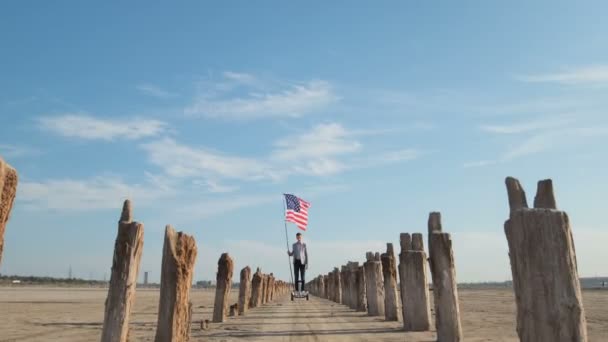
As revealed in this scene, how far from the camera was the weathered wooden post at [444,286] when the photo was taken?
8844 millimetres

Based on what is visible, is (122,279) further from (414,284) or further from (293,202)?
(293,202)

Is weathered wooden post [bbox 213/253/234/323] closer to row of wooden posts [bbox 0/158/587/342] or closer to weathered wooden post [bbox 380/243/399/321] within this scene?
weathered wooden post [bbox 380/243/399/321]

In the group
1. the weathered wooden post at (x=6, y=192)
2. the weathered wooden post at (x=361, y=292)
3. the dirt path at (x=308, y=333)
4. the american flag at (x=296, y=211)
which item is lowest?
the dirt path at (x=308, y=333)

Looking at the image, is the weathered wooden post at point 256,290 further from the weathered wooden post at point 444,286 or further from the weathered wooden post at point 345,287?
the weathered wooden post at point 444,286

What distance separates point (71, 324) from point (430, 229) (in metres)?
8.35

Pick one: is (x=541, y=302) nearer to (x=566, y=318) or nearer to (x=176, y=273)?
(x=566, y=318)

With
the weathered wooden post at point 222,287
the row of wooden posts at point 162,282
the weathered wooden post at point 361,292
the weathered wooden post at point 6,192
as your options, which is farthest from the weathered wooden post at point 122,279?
the weathered wooden post at point 361,292

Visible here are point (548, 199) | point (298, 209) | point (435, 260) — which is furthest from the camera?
point (298, 209)

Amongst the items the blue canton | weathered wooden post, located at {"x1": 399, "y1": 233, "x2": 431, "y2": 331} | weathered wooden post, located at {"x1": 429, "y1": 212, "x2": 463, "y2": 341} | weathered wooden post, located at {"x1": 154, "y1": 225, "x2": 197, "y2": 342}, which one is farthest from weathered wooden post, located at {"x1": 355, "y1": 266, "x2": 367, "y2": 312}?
weathered wooden post, located at {"x1": 154, "y1": 225, "x2": 197, "y2": 342}

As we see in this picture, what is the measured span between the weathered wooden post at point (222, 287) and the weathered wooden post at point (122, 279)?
7560 millimetres

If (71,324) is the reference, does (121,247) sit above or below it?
above

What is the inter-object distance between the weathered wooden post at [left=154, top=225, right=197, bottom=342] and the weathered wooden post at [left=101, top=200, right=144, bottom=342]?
64cm

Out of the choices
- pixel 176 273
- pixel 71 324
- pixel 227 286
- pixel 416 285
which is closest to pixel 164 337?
pixel 176 273

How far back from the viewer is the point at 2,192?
4.34m
